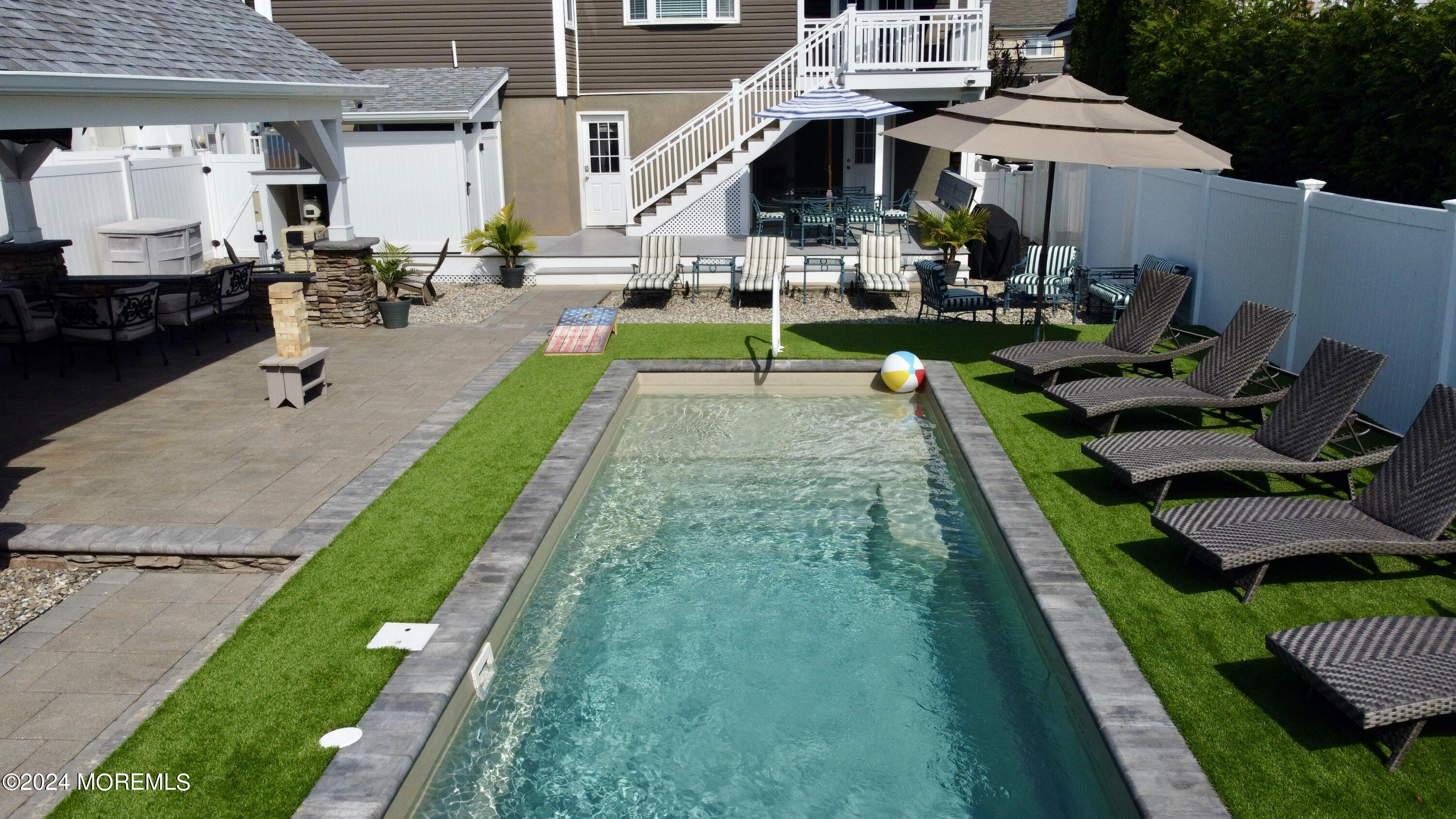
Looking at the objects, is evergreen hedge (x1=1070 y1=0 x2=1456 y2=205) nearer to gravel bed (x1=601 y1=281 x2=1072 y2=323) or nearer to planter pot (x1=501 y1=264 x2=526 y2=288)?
gravel bed (x1=601 y1=281 x2=1072 y2=323)

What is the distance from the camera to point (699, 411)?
34.3 feet

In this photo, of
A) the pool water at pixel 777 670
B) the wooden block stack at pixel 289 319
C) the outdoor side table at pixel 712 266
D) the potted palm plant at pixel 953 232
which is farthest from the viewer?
the outdoor side table at pixel 712 266

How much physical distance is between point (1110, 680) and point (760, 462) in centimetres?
436

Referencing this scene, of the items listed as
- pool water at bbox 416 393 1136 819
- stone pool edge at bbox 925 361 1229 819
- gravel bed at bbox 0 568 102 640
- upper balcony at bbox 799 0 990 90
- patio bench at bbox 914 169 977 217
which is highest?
upper balcony at bbox 799 0 990 90

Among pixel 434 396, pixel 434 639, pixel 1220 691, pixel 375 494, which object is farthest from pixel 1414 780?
pixel 434 396

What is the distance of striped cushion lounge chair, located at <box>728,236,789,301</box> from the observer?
47.6 feet

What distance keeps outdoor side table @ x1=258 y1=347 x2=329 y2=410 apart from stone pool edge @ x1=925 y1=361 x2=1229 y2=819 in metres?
6.23

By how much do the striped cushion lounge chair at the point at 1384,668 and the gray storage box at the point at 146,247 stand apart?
1651 centimetres

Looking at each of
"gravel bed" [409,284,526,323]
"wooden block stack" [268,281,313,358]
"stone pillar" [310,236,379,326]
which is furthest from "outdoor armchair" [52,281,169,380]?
"gravel bed" [409,284,526,323]

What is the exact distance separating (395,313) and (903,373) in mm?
6895

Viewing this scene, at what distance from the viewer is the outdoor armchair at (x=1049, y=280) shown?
525 inches

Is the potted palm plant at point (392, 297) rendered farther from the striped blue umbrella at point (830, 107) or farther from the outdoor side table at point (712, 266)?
the striped blue umbrella at point (830, 107)

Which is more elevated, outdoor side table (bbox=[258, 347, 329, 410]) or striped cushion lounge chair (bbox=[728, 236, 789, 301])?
striped cushion lounge chair (bbox=[728, 236, 789, 301])

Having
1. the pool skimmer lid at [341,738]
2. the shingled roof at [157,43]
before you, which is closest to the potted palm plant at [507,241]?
the shingled roof at [157,43]
